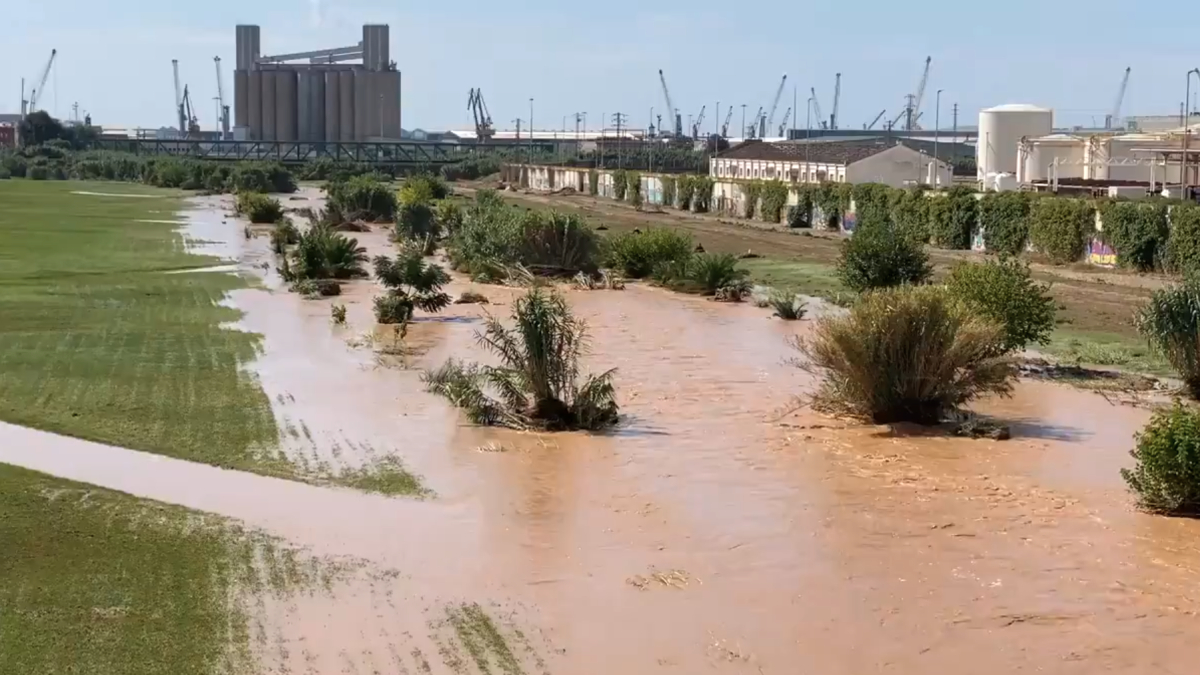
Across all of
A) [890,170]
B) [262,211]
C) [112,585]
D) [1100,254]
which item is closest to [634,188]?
[890,170]

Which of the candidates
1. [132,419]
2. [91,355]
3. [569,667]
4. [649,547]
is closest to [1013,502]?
[649,547]

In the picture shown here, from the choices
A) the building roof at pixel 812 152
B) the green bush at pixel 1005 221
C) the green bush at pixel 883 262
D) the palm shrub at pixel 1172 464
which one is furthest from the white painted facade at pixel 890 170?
the palm shrub at pixel 1172 464

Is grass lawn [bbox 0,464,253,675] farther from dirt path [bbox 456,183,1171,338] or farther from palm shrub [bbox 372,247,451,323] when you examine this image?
dirt path [bbox 456,183,1171,338]

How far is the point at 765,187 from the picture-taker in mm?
70500

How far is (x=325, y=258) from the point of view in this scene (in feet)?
129

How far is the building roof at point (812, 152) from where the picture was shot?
85.6 m

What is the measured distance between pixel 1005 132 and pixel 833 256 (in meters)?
30.8

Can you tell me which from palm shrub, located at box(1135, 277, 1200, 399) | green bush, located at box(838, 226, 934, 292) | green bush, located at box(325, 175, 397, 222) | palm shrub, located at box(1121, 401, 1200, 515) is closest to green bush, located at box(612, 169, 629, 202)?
green bush, located at box(325, 175, 397, 222)

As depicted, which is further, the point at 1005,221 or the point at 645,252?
the point at 1005,221

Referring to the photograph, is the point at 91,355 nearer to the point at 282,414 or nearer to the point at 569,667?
the point at 282,414

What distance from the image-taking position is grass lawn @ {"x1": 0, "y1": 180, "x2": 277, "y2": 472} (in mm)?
17953

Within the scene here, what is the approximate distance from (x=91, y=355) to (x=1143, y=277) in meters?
26.9

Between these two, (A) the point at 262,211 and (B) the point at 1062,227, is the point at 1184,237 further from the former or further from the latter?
(A) the point at 262,211

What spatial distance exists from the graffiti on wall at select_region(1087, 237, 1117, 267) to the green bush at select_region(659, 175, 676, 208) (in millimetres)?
41762
